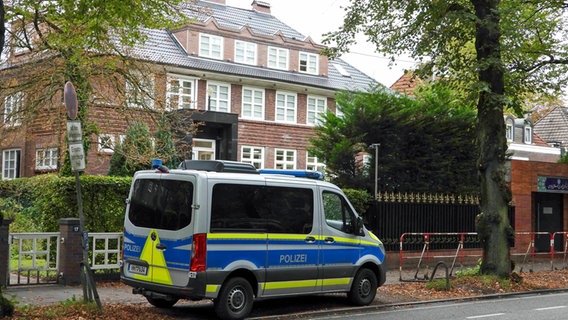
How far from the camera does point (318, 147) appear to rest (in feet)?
79.6

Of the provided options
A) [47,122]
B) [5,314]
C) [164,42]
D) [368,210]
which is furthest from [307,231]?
[164,42]

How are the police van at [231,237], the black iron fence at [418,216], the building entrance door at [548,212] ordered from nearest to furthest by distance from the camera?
1. the police van at [231,237]
2. the black iron fence at [418,216]
3. the building entrance door at [548,212]

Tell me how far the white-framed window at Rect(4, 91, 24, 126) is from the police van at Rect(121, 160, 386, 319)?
975 centimetres

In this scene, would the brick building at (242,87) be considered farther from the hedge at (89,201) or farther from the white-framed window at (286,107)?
the hedge at (89,201)

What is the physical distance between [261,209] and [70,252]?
4.81 meters

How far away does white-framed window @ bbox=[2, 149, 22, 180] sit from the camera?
36.6 m

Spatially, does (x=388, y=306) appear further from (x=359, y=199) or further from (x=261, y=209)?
(x=359, y=199)

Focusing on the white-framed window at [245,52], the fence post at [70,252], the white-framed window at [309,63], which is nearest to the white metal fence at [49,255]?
the fence post at [70,252]

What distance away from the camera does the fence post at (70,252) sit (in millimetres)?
14570

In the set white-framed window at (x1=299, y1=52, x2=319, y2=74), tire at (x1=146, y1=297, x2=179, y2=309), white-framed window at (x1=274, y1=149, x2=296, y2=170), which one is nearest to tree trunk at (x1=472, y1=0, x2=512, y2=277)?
tire at (x1=146, y1=297, x2=179, y2=309)

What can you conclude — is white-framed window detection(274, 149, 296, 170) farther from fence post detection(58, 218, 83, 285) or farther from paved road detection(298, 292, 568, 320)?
fence post detection(58, 218, 83, 285)

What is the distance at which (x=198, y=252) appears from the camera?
1090 centimetres

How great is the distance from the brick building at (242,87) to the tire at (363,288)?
66.7 ft

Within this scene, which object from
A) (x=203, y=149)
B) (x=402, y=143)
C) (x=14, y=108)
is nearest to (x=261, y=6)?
(x=203, y=149)
